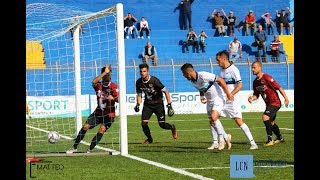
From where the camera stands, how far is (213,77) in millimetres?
15516

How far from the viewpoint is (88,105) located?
1389 inches

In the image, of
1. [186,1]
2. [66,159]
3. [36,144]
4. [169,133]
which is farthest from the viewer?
[186,1]

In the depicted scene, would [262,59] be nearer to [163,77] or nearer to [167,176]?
[163,77]

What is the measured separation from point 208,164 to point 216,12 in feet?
112

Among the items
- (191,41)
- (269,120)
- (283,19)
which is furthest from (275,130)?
(283,19)

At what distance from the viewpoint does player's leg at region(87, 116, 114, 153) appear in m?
15.7

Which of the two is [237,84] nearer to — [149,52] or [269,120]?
[269,120]

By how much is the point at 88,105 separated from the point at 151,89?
57.4ft

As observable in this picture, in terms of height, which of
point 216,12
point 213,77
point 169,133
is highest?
point 216,12

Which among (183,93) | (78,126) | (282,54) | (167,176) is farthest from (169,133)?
(282,54)

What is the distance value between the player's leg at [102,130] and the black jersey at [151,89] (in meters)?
1.72

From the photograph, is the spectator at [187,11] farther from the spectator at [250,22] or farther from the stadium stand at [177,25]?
the spectator at [250,22]

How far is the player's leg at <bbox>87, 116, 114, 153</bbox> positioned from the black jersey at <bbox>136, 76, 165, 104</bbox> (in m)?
1.72

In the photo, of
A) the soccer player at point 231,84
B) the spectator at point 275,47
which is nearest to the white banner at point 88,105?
the spectator at point 275,47
